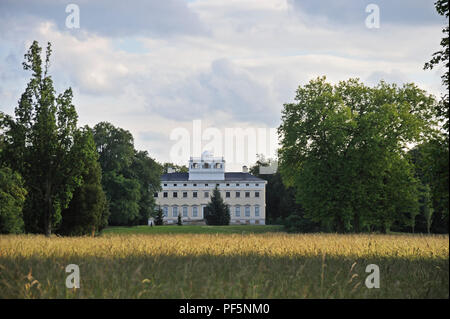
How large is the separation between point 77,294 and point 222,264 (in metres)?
2.93

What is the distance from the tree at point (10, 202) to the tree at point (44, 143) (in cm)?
1019

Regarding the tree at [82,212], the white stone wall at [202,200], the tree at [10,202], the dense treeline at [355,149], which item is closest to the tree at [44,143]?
the tree at [82,212]

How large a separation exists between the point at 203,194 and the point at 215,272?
90.3 m

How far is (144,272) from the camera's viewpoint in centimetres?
855

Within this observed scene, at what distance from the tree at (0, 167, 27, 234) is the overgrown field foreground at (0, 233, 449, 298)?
24.4 metres

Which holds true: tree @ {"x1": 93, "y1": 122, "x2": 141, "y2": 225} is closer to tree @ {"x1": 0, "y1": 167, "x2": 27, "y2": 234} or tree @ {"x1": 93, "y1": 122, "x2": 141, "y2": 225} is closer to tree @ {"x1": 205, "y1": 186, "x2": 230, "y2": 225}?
tree @ {"x1": 0, "y1": 167, "x2": 27, "y2": 234}

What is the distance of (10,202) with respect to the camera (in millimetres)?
37281

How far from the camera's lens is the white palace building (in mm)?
98188

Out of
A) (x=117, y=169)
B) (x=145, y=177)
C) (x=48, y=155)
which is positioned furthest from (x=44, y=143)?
(x=145, y=177)

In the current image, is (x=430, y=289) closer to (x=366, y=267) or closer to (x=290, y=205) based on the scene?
(x=366, y=267)

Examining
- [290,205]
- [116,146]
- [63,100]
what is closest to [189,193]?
[290,205]

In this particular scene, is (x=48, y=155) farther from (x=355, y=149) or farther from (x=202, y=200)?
(x=202, y=200)

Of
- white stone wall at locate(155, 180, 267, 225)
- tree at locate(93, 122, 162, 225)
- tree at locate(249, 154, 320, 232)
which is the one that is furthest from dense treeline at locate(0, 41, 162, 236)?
white stone wall at locate(155, 180, 267, 225)

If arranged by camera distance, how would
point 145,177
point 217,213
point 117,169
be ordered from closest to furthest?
point 117,169 → point 145,177 → point 217,213
